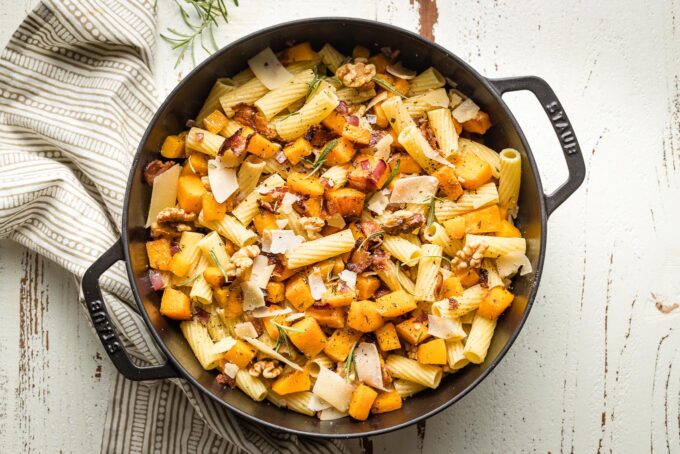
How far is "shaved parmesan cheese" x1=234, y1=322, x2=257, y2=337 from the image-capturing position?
7.64 feet

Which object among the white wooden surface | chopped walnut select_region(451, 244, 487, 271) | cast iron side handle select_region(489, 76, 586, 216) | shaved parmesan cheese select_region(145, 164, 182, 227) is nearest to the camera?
cast iron side handle select_region(489, 76, 586, 216)

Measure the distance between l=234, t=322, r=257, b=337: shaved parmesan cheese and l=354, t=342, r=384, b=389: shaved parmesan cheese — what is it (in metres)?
0.39

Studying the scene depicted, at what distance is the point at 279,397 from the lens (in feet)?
7.77

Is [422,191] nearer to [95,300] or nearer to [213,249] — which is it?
[213,249]

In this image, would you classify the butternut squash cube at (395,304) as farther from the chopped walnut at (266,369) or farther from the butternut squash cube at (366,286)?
the chopped walnut at (266,369)

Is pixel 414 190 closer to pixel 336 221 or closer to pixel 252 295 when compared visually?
pixel 336 221

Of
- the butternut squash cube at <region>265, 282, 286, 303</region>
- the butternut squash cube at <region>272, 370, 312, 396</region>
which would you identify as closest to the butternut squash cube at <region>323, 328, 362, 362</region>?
the butternut squash cube at <region>272, 370, 312, 396</region>

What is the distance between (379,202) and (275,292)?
1.68 feet

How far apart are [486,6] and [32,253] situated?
2145 mm

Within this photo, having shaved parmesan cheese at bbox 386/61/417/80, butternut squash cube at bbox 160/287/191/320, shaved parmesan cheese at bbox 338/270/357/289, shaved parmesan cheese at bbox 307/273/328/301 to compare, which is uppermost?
shaved parmesan cheese at bbox 386/61/417/80

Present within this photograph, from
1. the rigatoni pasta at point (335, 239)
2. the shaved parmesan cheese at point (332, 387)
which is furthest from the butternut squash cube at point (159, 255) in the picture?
the shaved parmesan cheese at point (332, 387)

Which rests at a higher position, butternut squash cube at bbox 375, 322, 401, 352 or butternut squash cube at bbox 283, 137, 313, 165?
butternut squash cube at bbox 283, 137, 313, 165

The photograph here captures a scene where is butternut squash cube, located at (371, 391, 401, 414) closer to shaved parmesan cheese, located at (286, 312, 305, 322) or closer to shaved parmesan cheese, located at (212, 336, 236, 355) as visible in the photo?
shaved parmesan cheese, located at (286, 312, 305, 322)

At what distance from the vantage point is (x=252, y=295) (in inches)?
90.1
